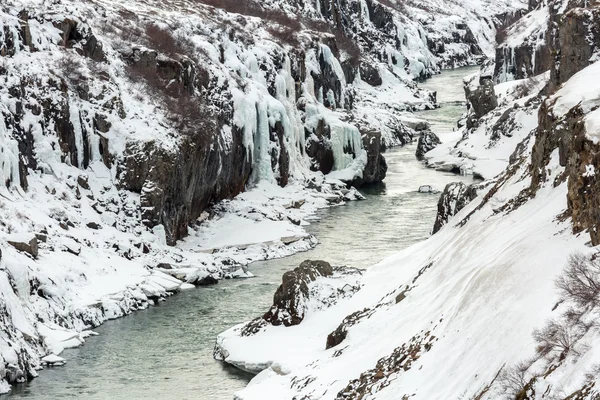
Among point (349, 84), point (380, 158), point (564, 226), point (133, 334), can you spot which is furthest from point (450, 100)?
point (564, 226)

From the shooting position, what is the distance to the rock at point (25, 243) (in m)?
45.6

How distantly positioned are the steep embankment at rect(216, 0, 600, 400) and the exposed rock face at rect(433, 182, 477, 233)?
0.38 ft

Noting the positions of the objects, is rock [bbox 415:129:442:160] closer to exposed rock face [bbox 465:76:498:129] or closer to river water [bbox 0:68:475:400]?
exposed rock face [bbox 465:76:498:129]

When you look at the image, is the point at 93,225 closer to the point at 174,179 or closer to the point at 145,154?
the point at 145,154

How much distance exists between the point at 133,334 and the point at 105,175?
1711 cm

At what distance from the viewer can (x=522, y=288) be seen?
20672 mm

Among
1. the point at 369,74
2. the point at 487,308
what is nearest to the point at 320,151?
the point at 369,74

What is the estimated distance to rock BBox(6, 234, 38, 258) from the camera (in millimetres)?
45625

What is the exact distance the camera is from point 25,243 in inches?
1805

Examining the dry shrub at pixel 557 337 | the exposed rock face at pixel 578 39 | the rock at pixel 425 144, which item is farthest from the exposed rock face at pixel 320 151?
the dry shrub at pixel 557 337

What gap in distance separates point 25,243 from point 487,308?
97.1 feet

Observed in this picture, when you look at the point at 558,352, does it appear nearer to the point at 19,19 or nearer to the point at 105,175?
the point at 105,175

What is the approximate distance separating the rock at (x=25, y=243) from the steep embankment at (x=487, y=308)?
12.4 m

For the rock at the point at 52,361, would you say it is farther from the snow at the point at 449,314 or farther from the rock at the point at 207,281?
the rock at the point at 207,281
